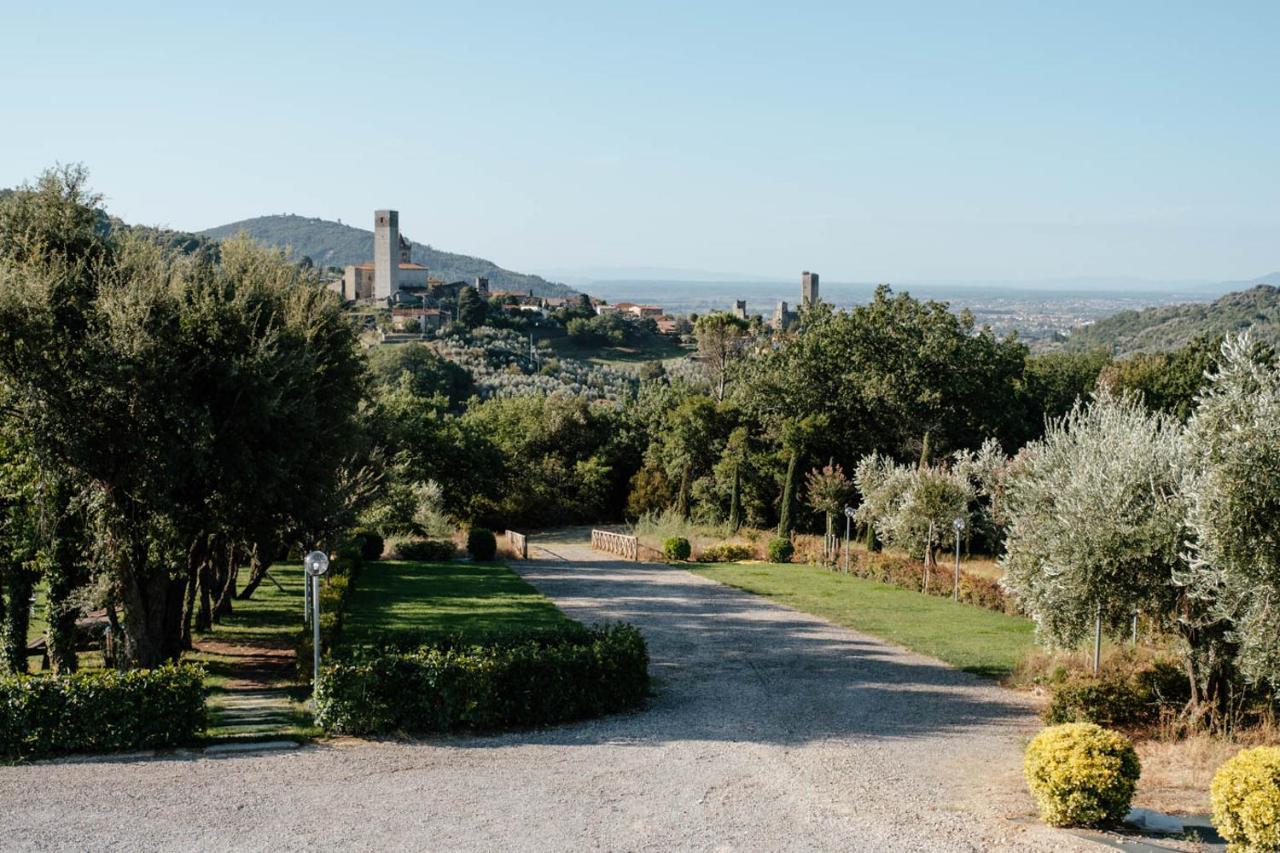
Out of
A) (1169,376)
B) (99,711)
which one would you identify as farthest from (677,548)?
(1169,376)

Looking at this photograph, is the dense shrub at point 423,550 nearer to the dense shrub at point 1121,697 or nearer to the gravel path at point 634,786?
the gravel path at point 634,786

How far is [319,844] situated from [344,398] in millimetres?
11168

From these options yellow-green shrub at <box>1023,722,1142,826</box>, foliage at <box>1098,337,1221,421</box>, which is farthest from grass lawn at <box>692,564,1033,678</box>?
foliage at <box>1098,337,1221,421</box>

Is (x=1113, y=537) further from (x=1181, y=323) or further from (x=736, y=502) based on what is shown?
(x=1181, y=323)

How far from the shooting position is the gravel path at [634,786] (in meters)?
10.7

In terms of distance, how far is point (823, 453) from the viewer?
42812mm

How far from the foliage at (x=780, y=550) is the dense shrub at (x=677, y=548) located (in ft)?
8.40

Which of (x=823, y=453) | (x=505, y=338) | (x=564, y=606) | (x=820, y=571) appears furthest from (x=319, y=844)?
(x=505, y=338)

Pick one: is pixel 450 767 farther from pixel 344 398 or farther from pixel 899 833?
pixel 344 398

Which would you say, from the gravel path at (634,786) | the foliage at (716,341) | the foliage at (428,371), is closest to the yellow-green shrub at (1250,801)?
the gravel path at (634,786)

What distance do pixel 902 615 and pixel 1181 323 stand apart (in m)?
90.8

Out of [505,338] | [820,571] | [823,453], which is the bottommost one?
[820,571]

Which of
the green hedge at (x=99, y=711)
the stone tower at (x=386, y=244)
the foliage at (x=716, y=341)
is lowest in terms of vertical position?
the green hedge at (x=99, y=711)

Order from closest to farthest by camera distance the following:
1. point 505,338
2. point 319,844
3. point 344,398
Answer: point 319,844, point 344,398, point 505,338
